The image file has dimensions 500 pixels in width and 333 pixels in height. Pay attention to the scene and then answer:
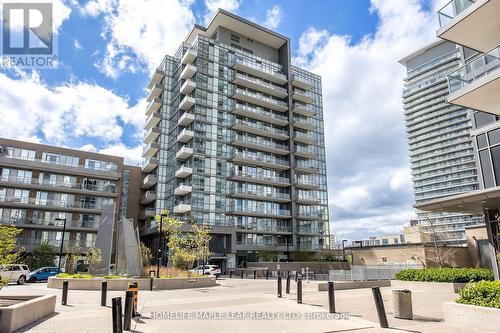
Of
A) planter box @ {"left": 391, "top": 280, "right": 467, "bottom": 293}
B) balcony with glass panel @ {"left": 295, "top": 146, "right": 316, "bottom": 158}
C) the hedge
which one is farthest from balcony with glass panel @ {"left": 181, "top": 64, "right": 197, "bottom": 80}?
the hedge

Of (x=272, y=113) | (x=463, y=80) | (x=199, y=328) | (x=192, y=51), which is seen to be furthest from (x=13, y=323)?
(x=272, y=113)

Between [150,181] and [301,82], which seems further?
[301,82]

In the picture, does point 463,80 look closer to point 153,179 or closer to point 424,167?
point 153,179

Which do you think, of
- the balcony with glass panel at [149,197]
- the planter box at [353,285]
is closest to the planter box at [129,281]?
the planter box at [353,285]

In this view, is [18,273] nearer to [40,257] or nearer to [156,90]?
[40,257]

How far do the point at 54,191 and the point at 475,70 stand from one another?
57.9 metres

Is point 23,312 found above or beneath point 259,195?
beneath

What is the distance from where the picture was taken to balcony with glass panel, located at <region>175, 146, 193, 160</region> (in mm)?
56312

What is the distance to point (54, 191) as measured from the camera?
183 ft

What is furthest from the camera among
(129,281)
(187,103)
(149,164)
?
(149,164)

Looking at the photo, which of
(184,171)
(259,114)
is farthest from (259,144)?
(184,171)

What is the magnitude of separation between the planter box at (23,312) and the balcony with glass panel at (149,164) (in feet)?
170

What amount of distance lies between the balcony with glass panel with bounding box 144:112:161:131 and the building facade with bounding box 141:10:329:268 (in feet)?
0.88

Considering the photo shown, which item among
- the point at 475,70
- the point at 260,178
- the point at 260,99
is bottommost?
the point at 475,70
